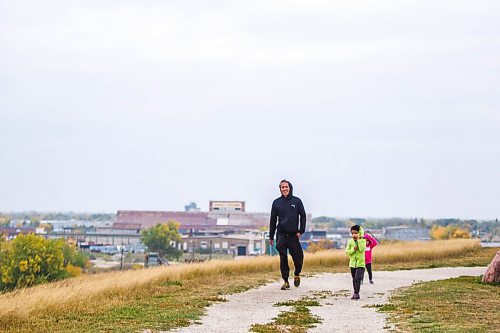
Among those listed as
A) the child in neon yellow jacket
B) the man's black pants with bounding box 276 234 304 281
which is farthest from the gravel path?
the man's black pants with bounding box 276 234 304 281

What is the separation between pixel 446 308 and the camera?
1405cm

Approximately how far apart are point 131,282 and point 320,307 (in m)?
4.88

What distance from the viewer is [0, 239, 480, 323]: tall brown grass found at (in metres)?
13.2

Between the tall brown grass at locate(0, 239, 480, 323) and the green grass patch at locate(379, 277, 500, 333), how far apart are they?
17.3ft

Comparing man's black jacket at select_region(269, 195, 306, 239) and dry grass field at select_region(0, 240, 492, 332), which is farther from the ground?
man's black jacket at select_region(269, 195, 306, 239)

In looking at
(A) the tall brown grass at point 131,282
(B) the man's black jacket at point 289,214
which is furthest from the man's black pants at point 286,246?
(A) the tall brown grass at point 131,282

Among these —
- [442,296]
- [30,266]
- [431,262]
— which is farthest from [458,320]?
[30,266]

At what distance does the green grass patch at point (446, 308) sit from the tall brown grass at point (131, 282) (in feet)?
17.3

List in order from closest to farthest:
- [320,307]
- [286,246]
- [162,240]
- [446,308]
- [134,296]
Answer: [446,308]
[320,307]
[134,296]
[286,246]
[162,240]

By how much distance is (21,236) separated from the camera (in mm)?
79500

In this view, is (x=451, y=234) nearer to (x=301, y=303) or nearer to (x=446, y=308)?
(x=301, y=303)

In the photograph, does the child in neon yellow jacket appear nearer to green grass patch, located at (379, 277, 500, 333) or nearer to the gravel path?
the gravel path

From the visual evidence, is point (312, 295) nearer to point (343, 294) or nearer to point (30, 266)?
point (343, 294)

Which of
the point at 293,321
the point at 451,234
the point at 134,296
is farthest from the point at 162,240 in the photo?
the point at 293,321
